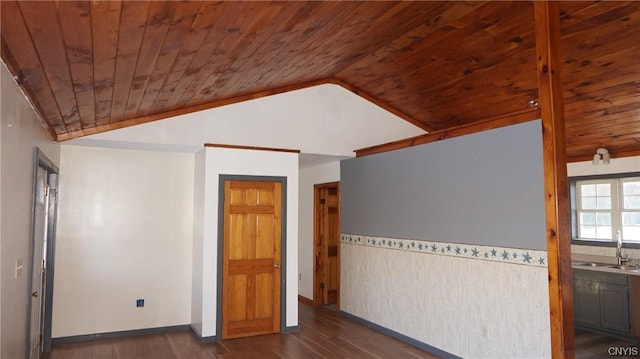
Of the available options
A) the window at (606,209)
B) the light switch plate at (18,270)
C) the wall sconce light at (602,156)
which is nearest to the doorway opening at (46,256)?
the light switch plate at (18,270)

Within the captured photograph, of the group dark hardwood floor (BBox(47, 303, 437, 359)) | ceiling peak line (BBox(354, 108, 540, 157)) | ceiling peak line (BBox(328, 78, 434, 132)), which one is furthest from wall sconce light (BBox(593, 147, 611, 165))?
dark hardwood floor (BBox(47, 303, 437, 359))

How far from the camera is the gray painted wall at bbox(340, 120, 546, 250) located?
12.5 feet

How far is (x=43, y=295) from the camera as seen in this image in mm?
4816

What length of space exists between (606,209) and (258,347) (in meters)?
4.95

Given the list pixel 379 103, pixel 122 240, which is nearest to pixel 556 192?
pixel 379 103

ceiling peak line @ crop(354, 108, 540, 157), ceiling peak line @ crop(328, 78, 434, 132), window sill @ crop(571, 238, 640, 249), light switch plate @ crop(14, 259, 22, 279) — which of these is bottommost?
window sill @ crop(571, 238, 640, 249)

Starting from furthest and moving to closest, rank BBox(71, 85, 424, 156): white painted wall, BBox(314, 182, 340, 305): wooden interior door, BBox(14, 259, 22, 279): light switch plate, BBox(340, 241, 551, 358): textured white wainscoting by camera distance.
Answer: BBox(314, 182, 340, 305): wooden interior door < BBox(71, 85, 424, 156): white painted wall < BBox(340, 241, 551, 358): textured white wainscoting < BBox(14, 259, 22, 279): light switch plate

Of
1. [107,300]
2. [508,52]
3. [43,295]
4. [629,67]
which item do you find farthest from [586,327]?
[43,295]

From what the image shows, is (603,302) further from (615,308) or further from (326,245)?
(326,245)

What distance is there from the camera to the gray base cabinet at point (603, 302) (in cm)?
527

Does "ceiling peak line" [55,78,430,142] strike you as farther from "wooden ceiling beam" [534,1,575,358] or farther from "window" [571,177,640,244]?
"wooden ceiling beam" [534,1,575,358]

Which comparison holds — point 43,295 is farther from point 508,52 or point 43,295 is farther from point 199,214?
point 508,52

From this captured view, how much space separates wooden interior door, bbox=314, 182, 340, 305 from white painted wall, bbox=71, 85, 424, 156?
1395 mm

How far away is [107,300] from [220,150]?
7.51ft
